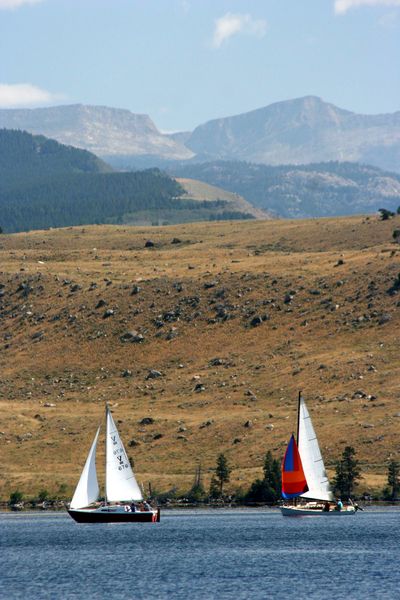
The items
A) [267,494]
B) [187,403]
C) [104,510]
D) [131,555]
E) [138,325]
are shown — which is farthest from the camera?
[138,325]

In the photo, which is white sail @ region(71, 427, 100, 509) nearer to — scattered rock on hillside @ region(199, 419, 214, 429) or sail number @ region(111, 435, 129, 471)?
sail number @ region(111, 435, 129, 471)

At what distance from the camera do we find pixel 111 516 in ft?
385

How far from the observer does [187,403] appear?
171125mm

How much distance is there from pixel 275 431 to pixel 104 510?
127 feet

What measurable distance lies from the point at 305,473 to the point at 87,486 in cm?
1910

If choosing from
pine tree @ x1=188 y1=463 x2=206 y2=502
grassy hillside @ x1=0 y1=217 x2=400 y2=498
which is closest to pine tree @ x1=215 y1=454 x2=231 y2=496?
pine tree @ x1=188 y1=463 x2=206 y2=502

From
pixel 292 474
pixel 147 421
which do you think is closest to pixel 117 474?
pixel 292 474

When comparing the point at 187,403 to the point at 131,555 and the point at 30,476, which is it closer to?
the point at 30,476

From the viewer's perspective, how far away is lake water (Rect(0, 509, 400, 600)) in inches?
3125

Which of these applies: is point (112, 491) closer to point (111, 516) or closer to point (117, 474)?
point (117, 474)

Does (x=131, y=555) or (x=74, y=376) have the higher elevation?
(x=74, y=376)

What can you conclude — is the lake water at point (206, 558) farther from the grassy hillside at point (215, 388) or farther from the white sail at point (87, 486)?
the grassy hillside at point (215, 388)

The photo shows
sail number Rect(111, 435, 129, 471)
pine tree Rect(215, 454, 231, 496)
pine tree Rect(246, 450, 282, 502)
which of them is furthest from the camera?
pine tree Rect(246, 450, 282, 502)

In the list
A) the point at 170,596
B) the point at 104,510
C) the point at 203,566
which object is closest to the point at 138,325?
the point at 104,510
